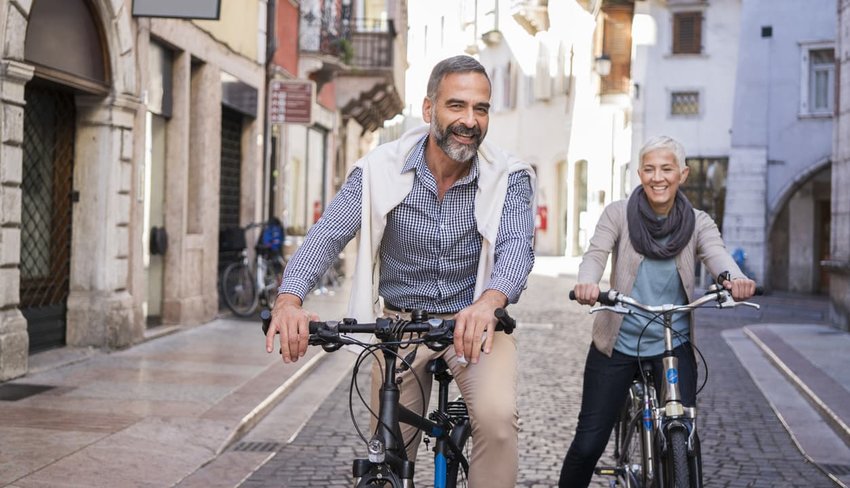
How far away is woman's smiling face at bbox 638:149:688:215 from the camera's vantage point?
481 cm

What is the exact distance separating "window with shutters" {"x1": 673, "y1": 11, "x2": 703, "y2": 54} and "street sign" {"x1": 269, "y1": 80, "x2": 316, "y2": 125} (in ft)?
59.4

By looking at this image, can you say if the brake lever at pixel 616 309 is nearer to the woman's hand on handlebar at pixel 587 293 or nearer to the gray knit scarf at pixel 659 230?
the woman's hand on handlebar at pixel 587 293

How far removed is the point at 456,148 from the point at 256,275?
13887 millimetres

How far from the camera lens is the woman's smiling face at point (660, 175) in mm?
4812

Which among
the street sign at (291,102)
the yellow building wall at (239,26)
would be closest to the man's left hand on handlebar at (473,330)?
the yellow building wall at (239,26)

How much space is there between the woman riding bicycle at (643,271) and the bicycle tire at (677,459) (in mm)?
318

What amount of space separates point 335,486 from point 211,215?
948cm

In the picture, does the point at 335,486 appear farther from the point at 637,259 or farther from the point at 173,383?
the point at 173,383

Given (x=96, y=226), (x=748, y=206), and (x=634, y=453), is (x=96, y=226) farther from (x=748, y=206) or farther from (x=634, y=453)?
(x=748, y=206)

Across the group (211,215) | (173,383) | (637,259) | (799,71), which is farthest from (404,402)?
(799,71)

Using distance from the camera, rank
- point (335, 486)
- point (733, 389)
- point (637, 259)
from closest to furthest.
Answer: point (637, 259) → point (335, 486) → point (733, 389)

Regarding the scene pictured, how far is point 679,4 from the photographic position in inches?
1303

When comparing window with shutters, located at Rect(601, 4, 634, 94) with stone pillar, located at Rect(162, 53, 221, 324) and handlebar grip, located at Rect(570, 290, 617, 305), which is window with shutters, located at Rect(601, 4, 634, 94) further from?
handlebar grip, located at Rect(570, 290, 617, 305)

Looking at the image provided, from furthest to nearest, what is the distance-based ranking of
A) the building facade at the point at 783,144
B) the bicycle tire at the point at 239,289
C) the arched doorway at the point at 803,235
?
the arched doorway at the point at 803,235 < the building facade at the point at 783,144 < the bicycle tire at the point at 239,289
